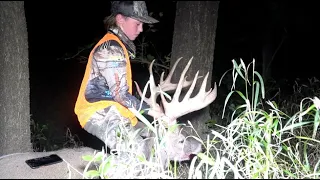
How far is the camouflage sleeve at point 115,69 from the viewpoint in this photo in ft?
11.2

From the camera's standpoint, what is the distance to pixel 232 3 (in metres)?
7.43

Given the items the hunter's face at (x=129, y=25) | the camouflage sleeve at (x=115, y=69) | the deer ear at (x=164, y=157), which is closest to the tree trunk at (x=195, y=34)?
the hunter's face at (x=129, y=25)

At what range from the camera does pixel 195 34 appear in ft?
14.1

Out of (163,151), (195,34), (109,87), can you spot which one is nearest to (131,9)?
(109,87)

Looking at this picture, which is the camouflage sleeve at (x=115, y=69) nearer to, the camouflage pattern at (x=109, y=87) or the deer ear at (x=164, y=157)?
the camouflage pattern at (x=109, y=87)

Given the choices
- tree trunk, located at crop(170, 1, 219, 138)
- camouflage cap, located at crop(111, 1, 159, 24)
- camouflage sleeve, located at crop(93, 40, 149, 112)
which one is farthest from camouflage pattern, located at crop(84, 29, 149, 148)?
tree trunk, located at crop(170, 1, 219, 138)

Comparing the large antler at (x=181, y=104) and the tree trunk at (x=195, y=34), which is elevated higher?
the tree trunk at (x=195, y=34)

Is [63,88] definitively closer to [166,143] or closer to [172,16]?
[172,16]

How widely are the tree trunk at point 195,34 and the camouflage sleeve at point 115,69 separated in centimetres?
99

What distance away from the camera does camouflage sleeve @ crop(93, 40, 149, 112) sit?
3.41m

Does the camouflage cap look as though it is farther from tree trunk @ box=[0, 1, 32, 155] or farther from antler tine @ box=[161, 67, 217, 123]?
tree trunk @ box=[0, 1, 32, 155]

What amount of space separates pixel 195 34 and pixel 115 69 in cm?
120

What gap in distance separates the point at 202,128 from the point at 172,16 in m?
2.54

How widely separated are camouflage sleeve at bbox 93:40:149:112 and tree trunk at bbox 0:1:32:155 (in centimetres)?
83
